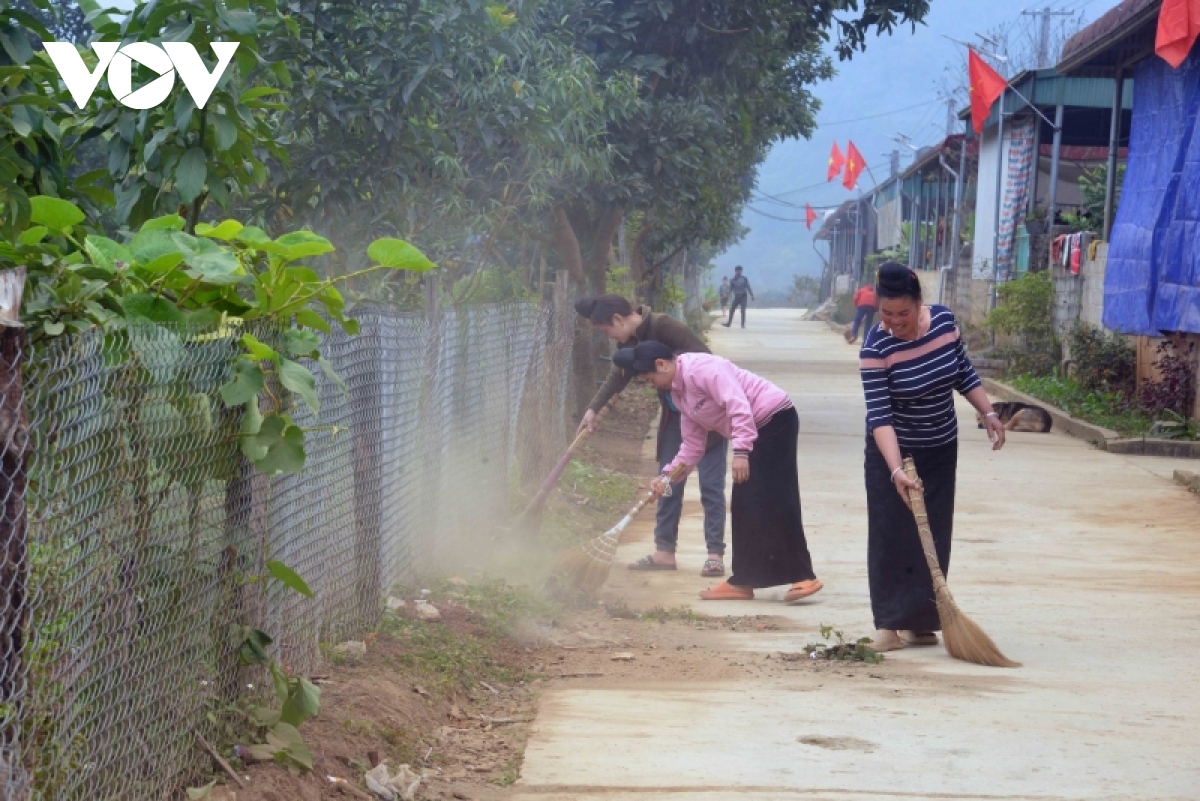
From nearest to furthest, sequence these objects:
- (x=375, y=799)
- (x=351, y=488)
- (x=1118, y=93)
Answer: (x=375, y=799) → (x=351, y=488) → (x=1118, y=93)

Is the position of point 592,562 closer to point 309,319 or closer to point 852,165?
point 309,319

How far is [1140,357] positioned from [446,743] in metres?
13.6

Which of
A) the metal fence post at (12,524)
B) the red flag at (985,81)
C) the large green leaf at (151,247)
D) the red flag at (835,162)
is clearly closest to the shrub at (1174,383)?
the red flag at (985,81)

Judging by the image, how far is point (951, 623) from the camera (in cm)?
644

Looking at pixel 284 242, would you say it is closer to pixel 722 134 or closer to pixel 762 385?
pixel 762 385

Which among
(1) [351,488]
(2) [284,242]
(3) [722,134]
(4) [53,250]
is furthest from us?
(3) [722,134]

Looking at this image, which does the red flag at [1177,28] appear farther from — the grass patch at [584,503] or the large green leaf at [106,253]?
the large green leaf at [106,253]

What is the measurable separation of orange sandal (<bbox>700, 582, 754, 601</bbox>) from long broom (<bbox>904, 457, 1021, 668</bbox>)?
1742 mm

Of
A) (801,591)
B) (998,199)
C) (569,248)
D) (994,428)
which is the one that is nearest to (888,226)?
(998,199)

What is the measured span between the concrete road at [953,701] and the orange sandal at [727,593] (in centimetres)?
8

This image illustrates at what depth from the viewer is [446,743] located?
5348 mm

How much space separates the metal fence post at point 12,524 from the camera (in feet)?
9.49

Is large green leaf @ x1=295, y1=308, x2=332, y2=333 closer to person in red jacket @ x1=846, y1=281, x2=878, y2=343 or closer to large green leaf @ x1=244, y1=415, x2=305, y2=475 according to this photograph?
large green leaf @ x1=244, y1=415, x2=305, y2=475

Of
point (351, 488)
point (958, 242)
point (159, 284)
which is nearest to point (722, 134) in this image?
point (351, 488)
